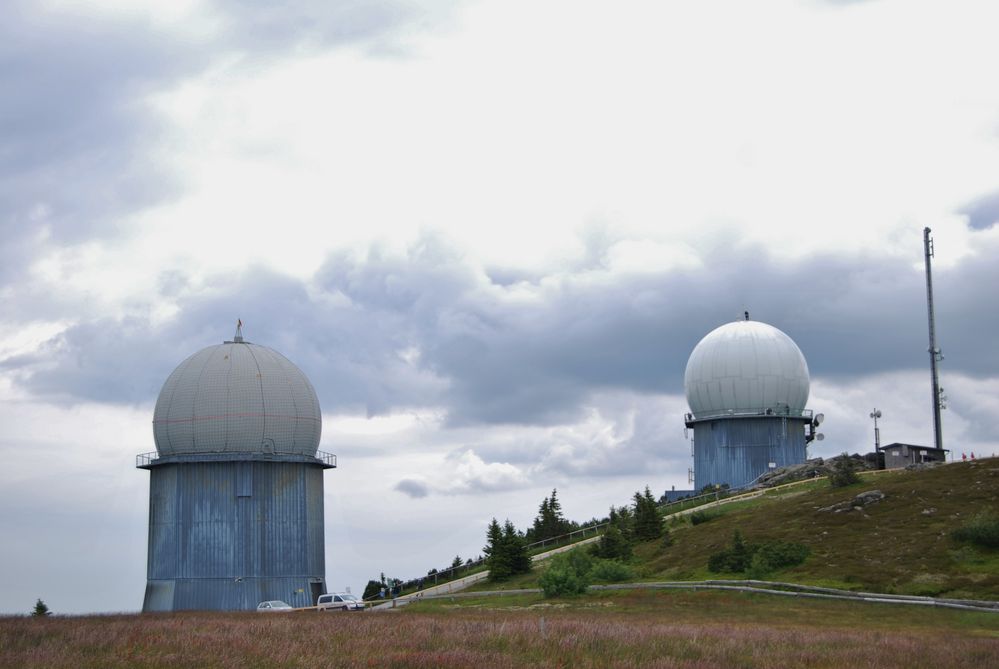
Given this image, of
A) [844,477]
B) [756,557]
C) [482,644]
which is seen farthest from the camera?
[844,477]

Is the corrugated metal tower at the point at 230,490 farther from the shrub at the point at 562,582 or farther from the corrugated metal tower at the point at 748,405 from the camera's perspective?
the corrugated metal tower at the point at 748,405

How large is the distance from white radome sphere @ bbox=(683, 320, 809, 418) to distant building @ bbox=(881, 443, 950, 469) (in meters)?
10.7

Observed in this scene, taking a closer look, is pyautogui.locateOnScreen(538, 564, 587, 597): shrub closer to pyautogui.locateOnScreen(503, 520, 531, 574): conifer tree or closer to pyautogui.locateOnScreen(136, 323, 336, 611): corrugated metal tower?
pyautogui.locateOnScreen(503, 520, 531, 574): conifer tree

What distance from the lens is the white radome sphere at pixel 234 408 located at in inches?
2424

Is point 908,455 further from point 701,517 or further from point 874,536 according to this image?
point 874,536

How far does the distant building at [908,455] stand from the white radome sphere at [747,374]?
10662 mm

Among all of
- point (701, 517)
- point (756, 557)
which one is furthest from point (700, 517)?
point (756, 557)

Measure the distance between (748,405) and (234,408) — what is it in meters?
36.0

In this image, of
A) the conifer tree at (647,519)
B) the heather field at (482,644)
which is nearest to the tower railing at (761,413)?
the conifer tree at (647,519)

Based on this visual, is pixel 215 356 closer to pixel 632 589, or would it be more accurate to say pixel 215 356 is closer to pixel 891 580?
pixel 632 589

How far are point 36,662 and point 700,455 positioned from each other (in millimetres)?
66443

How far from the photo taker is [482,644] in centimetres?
2288

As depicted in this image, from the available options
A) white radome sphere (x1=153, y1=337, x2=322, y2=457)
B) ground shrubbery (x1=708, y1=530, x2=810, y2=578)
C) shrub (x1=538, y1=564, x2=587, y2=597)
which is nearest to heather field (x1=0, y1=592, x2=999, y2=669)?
shrub (x1=538, y1=564, x2=587, y2=597)

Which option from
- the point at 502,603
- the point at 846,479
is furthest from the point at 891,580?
the point at 846,479
